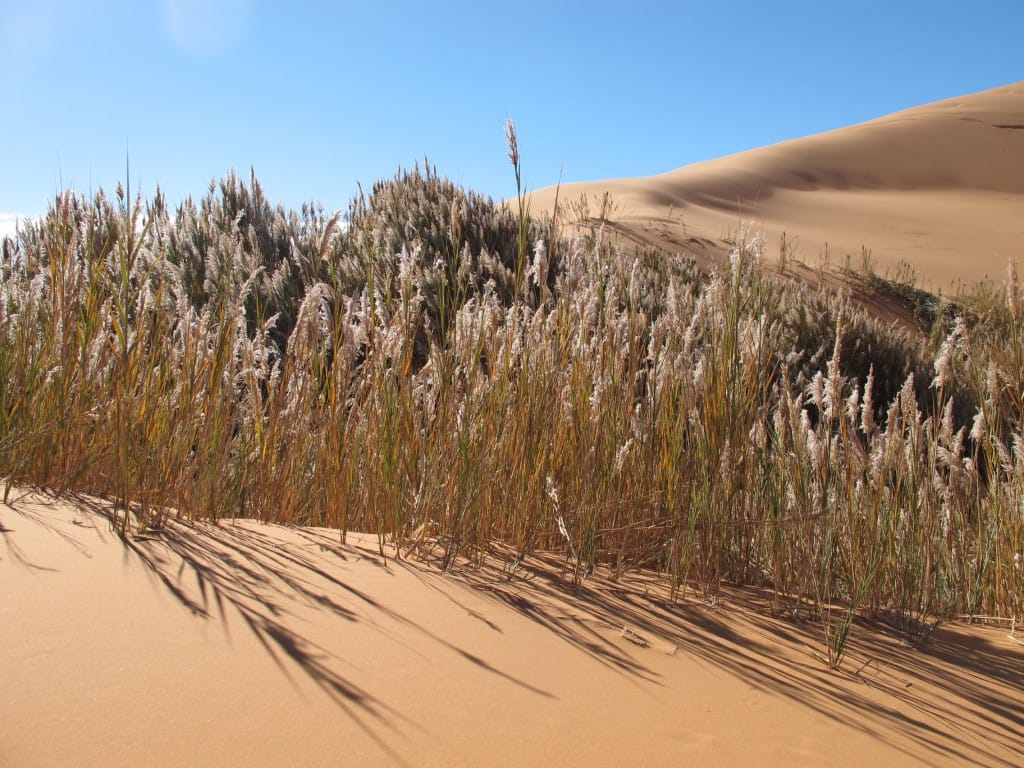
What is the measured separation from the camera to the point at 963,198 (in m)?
35.8

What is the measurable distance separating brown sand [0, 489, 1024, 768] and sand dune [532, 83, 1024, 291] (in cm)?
1016

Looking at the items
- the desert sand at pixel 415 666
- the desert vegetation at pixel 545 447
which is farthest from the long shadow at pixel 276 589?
the desert vegetation at pixel 545 447

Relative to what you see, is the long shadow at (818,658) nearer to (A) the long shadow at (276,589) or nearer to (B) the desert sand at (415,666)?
(B) the desert sand at (415,666)

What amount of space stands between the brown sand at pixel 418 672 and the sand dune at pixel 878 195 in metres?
10.2

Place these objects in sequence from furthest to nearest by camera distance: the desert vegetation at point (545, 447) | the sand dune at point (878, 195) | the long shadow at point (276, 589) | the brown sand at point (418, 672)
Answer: the sand dune at point (878, 195)
the desert vegetation at point (545, 447)
the long shadow at point (276, 589)
the brown sand at point (418, 672)

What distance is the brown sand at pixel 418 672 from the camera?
1.37m

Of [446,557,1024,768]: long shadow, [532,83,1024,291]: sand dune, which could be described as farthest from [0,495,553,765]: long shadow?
[532,83,1024,291]: sand dune

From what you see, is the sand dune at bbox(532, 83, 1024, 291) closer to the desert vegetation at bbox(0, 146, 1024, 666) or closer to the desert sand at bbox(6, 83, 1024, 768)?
the desert vegetation at bbox(0, 146, 1024, 666)

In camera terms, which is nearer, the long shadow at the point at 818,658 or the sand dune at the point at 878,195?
the long shadow at the point at 818,658

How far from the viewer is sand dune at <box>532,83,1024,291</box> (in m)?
17.8

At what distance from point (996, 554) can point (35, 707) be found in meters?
3.11

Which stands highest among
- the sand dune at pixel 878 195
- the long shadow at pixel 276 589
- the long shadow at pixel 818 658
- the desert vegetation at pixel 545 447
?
the sand dune at pixel 878 195

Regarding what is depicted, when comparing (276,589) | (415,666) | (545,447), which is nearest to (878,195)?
(545,447)

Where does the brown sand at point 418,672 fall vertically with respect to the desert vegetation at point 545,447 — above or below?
below
